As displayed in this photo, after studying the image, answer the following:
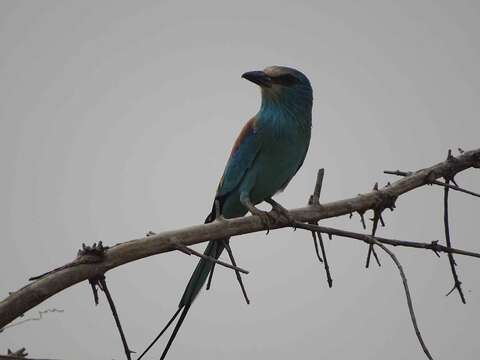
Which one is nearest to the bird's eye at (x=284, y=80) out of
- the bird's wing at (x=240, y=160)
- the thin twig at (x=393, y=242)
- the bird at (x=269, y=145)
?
the bird at (x=269, y=145)

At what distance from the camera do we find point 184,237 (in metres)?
1.94

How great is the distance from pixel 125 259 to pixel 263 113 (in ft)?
8.56

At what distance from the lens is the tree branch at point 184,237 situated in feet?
5.57

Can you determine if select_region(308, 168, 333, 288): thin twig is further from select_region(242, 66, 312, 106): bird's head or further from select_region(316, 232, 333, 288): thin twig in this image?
select_region(242, 66, 312, 106): bird's head

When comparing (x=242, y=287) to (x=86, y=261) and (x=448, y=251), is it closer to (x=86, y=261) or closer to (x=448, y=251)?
(x=86, y=261)

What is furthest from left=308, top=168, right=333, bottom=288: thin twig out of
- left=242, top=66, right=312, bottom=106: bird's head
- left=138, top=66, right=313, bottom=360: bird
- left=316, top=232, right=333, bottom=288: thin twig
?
left=242, top=66, right=312, bottom=106: bird's head

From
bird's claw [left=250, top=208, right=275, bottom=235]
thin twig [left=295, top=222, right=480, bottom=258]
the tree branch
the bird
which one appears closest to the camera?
the tree branch

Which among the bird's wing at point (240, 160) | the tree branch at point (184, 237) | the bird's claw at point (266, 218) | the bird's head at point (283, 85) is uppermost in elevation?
the bird's head at point (283, 85)

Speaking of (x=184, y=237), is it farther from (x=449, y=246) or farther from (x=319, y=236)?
(x=449, y=246)

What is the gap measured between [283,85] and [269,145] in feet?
1.70

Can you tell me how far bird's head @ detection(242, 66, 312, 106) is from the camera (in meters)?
4.27

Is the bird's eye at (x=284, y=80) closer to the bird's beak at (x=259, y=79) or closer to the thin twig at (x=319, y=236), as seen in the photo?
the bird's beak at (x=259, y=79)

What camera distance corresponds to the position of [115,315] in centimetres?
156

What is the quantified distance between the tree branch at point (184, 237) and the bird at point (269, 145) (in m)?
1.55
